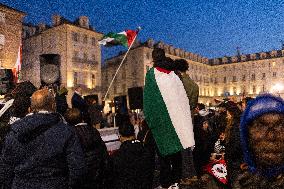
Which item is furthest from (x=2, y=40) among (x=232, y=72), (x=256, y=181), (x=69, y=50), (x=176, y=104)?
(x=232, y=72)

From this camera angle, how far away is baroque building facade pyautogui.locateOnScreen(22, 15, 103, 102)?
1939 inches

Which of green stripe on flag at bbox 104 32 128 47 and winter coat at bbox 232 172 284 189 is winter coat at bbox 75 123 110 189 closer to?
winter coat at bbox 232 172 284 189

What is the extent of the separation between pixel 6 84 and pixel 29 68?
159 feet

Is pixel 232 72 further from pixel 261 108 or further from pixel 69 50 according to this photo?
pixel 261 108

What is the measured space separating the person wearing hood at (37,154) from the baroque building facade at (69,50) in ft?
146

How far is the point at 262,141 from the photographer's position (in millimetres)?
1972

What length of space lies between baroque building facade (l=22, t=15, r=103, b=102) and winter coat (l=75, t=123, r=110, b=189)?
42.6 m

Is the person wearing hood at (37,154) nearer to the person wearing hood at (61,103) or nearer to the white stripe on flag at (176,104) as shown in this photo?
the white stripe on flag at (176,104)

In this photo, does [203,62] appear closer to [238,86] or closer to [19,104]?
[238,86]

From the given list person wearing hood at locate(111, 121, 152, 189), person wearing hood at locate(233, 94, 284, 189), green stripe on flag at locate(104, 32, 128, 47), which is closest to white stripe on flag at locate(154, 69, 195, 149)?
person wearing hood at locate(111, 121, 152, 189)

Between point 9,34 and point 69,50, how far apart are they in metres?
11.4

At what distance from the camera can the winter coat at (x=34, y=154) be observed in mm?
3260

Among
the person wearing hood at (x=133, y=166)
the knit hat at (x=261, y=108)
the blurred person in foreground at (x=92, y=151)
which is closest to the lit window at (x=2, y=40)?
the blurred person in foreground at (x=92, y=151)

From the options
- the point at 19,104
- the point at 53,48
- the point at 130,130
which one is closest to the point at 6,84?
the point at 19,104
